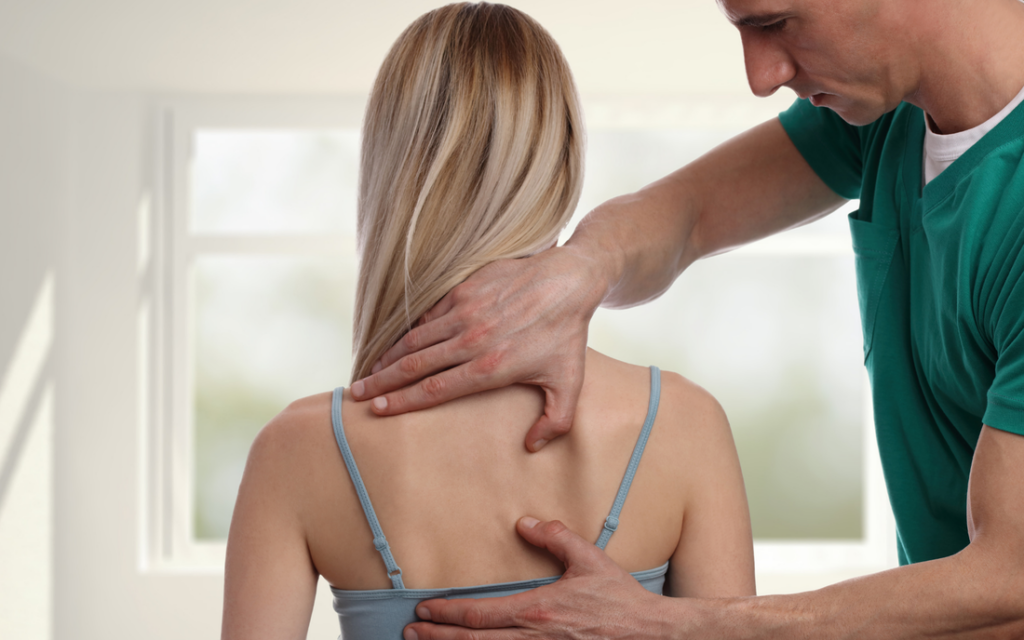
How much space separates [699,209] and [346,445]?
756 mm

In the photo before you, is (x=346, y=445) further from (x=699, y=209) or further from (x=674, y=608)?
(x=699, y=209)

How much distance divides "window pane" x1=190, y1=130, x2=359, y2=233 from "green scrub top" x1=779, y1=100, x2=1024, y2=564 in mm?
3513

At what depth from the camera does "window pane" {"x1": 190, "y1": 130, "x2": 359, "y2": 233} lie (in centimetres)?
442

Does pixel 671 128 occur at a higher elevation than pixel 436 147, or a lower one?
higher

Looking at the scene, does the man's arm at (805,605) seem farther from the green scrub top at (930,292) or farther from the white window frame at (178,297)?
the white window frame at (178,297)

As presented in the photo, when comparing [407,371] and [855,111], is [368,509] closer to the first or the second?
[407,371]

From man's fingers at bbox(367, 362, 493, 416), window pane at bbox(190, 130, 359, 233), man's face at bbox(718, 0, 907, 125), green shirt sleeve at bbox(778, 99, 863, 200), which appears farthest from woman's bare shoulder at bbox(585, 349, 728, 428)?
window pane at bbox(190, 130, 359, 233)

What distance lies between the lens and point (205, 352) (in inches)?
183

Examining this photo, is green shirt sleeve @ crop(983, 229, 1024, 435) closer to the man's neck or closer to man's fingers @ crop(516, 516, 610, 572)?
the man's neck

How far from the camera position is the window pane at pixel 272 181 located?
4422 millimetres

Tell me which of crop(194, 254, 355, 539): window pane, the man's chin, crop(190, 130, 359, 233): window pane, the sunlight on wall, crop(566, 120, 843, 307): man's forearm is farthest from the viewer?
crop(194, 254, 355, 539): window pane

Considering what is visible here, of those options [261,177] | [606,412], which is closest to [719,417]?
[606,412]

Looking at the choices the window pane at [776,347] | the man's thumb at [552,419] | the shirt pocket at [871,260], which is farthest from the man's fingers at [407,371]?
the window pane at [776,347]

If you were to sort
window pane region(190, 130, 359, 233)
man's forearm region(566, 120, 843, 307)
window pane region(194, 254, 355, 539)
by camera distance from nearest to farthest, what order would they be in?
man's forearm region(566, 120, 843, 307)
window pane region(190, 130, 359, 233)
window pane region(194, 254, 355, 539)
